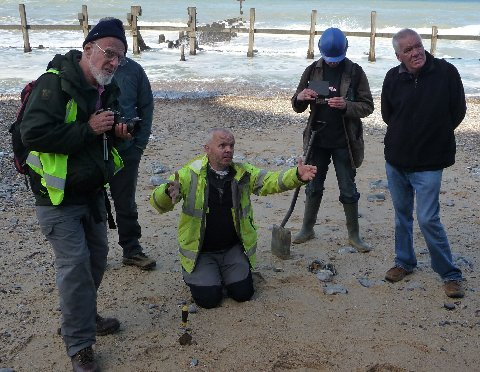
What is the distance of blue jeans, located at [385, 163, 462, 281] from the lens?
14.6ft

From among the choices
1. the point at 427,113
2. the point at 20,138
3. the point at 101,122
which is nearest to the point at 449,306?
the point at 427,113

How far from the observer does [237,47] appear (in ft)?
91.0

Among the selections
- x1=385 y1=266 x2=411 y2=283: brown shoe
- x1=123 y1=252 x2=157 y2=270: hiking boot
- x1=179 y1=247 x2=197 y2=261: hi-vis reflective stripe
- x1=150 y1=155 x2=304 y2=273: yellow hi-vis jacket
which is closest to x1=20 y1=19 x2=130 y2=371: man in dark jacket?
x1=150 y1=155 x2=304 y2=273: yellow hi-vis jacket

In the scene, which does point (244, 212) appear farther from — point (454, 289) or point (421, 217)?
point (454, 289)

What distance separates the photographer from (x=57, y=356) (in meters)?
3.88

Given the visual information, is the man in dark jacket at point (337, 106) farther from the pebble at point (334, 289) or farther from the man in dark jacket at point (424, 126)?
the pebble at point (334, 289)

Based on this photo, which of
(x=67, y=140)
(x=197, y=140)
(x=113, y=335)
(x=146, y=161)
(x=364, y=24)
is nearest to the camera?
(x=67, y=140)

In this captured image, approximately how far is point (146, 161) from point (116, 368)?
16.4ft

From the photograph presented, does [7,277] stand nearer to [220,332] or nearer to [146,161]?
[220,332]

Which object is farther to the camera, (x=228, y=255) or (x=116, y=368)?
(x=228, y=255)

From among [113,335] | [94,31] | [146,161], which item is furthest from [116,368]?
[146,161]

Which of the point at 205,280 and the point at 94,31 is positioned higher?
the point at 94,31

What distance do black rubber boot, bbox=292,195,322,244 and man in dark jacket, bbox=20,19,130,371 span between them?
99.4 inches

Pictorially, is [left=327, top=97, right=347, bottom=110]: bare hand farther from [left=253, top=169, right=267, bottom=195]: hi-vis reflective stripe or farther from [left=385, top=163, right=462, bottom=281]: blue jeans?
[left=253, top=169, right=267, bottom=195]: hi-vis reflective stripe
